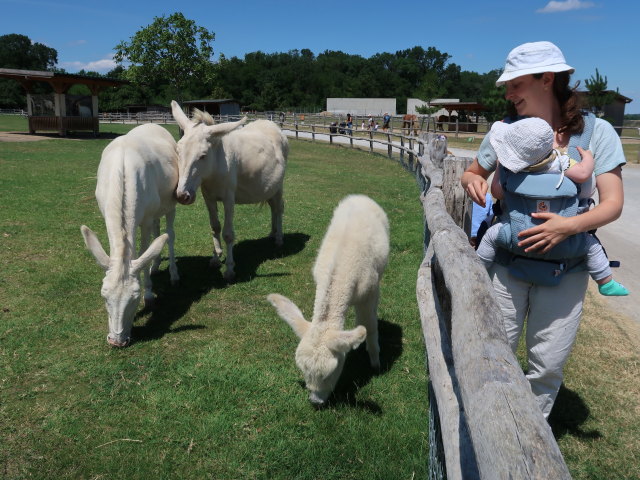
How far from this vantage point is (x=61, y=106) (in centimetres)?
2791

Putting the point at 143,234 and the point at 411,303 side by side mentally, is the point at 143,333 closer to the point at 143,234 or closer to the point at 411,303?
the point at 143,234

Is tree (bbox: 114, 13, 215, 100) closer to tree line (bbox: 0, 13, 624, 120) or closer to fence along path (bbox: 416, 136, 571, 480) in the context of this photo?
tree line (bbox: 0, 13, 624, 120)

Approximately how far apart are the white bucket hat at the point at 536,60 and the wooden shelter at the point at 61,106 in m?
29.9

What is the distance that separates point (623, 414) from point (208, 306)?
4108mm

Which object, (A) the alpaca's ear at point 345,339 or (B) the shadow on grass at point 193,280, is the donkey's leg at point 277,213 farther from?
(A) the alpaca's ear at point 345,339

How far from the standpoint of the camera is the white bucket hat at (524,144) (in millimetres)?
2115

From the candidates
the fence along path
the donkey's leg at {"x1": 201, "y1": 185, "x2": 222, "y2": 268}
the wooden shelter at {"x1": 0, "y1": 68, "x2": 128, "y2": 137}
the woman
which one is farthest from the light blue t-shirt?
the wooden shelter at {"x1": 0, "y1": 68, "x2": 128, "y2": 137}

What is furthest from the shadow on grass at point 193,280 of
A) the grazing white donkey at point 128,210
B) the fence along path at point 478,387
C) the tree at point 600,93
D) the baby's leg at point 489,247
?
the tree at point 600,93

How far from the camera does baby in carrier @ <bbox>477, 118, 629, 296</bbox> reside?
2150 mm

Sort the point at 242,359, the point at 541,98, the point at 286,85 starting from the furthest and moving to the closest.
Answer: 1. the point at 286,85
2. the point at 242,359
3. the point at 541,98

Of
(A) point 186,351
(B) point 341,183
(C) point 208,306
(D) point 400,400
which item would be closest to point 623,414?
(D) point 400,400

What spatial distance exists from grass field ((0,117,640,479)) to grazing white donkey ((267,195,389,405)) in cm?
43

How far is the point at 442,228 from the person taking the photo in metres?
2.81

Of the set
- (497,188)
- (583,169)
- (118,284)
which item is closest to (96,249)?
(118,284)
